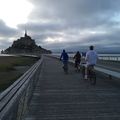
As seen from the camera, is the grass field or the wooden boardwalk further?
the grass field

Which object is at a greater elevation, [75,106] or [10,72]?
[75,106]

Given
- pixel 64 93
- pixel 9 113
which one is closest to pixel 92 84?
pixel 64 93

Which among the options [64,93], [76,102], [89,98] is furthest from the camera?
[64,93]

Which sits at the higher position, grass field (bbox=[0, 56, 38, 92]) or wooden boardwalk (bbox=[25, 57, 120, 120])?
wooden boardwalk (bbox=[25, 57, 120, 120])

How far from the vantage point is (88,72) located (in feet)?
71.9

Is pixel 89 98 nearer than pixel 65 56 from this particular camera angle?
Yes

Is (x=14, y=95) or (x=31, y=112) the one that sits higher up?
(x=14, y=95)

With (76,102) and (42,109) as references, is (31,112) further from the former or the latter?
(76,102)

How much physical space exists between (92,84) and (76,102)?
705 cm

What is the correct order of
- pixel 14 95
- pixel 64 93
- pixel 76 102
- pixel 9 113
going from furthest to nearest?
pixel 64 93 < pixel 76 102 < pixel 14 95 < pixel 9 113

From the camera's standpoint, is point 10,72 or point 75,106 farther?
point 10,72

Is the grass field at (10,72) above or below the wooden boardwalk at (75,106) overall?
below

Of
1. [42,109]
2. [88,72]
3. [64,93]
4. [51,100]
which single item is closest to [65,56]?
[88,72]

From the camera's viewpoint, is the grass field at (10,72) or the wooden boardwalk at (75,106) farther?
the grass field at (10,72)
